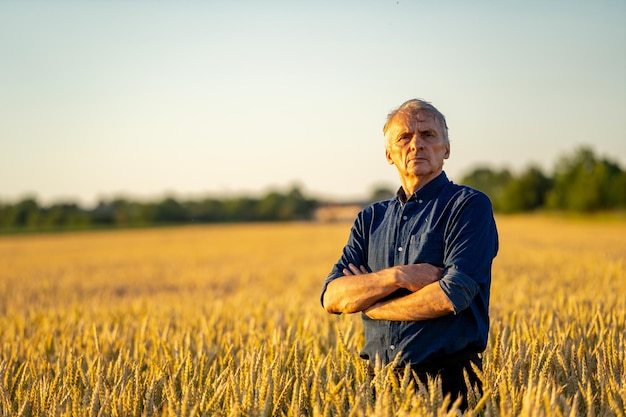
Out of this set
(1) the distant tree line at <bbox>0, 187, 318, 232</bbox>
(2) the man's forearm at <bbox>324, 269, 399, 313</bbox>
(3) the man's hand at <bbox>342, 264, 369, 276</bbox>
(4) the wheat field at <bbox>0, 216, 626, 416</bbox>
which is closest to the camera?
(4) the wheat field at <bbox>0, 216, 626, 416</bbox>

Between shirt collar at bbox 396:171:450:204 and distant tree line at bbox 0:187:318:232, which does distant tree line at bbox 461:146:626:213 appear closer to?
distant tree line at bbox 0:187:318:232

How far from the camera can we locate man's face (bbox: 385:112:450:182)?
2.62 m

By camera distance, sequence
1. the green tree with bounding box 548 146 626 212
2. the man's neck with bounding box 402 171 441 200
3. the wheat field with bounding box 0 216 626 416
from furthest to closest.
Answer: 1. the green tree with bounding box 548 146 626 212
2. the man's neck with bounding box 402 171 441 200
3. the wheat field with bounding box 0 216 626 416

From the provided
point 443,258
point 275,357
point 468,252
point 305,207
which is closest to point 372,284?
point 443,258

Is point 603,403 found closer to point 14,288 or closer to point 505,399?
point 505,399

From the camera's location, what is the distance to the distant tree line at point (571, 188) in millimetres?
61938

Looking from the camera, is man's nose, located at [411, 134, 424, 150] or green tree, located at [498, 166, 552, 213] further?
green tree, located at [498, 166, 552, 213]

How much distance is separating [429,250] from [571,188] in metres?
72.3

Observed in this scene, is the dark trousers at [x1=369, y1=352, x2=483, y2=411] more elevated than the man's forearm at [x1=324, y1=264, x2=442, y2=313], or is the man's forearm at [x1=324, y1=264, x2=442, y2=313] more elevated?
the man's forearm at [x1=324, y1=264, x2=442, y2=313]

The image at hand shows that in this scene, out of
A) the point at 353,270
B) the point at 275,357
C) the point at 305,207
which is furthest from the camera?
the point at 305,207

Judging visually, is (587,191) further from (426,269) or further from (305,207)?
(426,269)

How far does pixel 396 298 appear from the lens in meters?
2.60

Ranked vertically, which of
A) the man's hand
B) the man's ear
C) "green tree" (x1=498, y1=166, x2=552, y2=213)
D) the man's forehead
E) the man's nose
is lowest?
the man's hand

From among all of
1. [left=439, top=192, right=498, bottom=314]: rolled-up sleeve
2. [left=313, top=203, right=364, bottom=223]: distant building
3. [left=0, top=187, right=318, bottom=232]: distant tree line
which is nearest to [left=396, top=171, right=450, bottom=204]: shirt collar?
[left=439, top=192, right=498, bottom=314]: rolled-up sleeve
